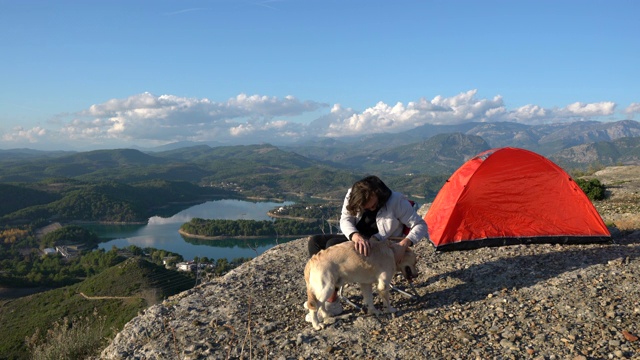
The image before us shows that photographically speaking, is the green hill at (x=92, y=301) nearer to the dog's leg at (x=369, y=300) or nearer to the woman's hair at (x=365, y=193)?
the dog's leg at (x=369, y=300)

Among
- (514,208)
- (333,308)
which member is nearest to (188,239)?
(514,208)

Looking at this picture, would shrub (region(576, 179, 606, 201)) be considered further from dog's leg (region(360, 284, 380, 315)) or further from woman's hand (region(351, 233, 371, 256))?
woman's hand (region(351, 233, 371, 256))

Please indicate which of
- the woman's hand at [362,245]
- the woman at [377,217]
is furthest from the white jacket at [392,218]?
the woman's hand at [362,245]

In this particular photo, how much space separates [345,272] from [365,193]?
3.60ft

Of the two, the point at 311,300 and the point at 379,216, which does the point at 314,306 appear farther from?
the point at 379,216

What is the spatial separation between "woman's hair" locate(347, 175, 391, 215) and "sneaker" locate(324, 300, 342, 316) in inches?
51.7

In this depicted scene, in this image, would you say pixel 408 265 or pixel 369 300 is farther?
pixel 408 265

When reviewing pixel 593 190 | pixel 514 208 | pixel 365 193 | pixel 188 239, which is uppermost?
pixel 365 193

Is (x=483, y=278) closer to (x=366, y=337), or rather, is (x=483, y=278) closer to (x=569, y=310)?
(x=569, y=310)

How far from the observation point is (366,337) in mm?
4844

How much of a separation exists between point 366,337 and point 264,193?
125 metres

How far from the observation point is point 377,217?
5.73 metres

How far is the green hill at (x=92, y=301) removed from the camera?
21562mm

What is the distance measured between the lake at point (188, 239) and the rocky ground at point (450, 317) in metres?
41.5
